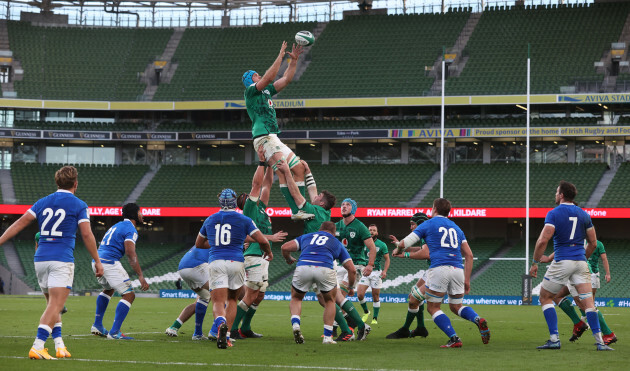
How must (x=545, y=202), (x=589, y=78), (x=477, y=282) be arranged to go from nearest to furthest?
1. (x=477, y=282)
2. (x=545, y=202)
3. (x=589, y=78)

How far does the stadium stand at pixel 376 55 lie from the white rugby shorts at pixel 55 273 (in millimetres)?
44179

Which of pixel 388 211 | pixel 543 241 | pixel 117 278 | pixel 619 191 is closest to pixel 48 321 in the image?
pixel 117 278

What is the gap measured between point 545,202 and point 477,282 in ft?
22.8

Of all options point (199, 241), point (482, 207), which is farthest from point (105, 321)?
point (482, 207)

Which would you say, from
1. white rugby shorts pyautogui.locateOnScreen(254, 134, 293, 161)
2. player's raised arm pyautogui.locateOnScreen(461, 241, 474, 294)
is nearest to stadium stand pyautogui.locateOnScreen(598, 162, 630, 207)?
player's raised arm pyautogui.locateOnScreen(461, 241, 474, 294)

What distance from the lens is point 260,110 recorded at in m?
15.8

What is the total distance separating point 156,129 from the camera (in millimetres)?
58750

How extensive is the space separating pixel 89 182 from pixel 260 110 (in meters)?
43.0

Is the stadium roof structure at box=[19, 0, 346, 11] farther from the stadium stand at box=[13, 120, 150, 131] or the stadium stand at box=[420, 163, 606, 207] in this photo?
the stadium stand at box=[420, 163, 606, 207]

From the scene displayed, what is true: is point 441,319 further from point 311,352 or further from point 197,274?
point 197,274

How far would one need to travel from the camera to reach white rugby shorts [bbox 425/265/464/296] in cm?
1396

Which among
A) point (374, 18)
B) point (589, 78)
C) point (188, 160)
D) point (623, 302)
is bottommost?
point (623, 302)

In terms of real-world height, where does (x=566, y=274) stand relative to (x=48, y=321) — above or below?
above

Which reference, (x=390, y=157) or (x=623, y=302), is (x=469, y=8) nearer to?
(x=390, y=157)
